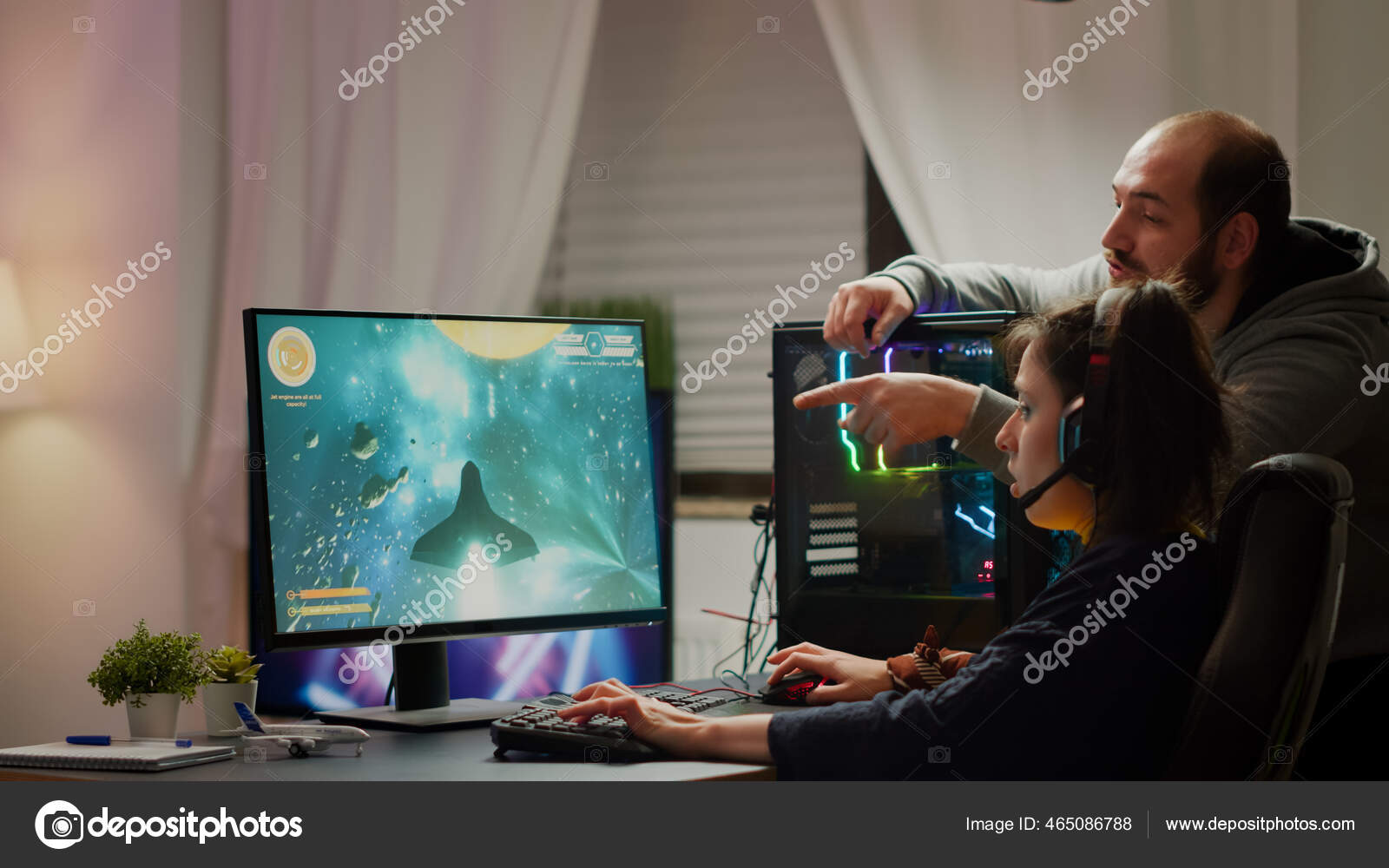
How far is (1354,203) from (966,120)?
0.77 m

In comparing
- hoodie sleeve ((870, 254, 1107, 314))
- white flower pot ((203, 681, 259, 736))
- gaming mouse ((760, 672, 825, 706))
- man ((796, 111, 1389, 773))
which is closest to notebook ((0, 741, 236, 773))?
white flower pot ((203, 681, 259, 736))

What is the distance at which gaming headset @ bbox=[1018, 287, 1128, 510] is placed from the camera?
119cm

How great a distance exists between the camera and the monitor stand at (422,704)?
1.50m

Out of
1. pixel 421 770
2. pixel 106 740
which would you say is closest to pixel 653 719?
pixel 421 770

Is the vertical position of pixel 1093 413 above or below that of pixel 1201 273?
below

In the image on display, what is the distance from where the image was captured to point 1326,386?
1420 mm

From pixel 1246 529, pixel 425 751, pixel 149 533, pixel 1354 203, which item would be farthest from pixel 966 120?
pixel 149 533

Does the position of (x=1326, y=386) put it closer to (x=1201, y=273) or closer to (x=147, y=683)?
(x=1201, y=273)

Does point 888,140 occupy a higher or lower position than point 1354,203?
higher

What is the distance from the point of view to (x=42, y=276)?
2.22 metres

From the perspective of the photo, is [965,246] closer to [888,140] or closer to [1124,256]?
[888,140]

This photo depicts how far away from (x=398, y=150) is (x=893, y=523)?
1.44m

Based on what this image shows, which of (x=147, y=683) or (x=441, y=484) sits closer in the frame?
(x=147, y=683)
